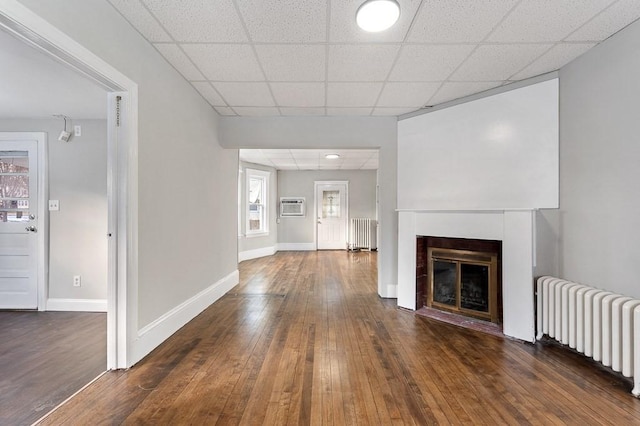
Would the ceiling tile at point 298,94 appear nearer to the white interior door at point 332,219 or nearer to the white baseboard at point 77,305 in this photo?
the white baseboard at point 77,305

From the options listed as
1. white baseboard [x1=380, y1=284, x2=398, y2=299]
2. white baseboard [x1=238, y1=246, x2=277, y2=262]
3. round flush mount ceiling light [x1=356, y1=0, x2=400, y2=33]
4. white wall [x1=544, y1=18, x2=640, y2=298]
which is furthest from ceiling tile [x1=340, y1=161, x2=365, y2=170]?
round flush mount ceiling light [x1=356, y1=0, x2=400, y2=33]

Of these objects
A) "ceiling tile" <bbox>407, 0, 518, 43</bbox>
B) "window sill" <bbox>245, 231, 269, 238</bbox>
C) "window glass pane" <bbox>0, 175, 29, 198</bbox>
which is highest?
"ceiling tile" <bbox>407, 0, 518, 43</bbox>

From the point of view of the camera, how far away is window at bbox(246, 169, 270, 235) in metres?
7.51

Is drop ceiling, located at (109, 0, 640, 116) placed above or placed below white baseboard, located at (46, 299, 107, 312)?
above

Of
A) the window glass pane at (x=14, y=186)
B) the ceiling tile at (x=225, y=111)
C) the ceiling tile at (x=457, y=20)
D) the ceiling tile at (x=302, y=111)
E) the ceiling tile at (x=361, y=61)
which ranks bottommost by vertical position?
the window glass pane at (x=14, y=186)

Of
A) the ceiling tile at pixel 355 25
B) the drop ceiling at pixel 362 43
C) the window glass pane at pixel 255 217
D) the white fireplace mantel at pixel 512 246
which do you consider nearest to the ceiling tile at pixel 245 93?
the drop ceiling at pixel 362 43

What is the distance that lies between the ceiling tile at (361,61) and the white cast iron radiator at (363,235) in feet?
19.5

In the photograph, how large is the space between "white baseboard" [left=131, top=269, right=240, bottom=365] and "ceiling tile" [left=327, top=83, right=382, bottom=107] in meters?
2.70

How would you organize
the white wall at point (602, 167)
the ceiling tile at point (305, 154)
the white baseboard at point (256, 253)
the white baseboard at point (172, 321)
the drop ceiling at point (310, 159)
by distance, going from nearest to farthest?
1. the white wall at point (602, 167)
2. the white baseboard at point (172, 321)
3. the ceiling tile at point (305, 154)
4. the drop ceiling at point (310, 159)
5. the white baseboard at point (256, 253)

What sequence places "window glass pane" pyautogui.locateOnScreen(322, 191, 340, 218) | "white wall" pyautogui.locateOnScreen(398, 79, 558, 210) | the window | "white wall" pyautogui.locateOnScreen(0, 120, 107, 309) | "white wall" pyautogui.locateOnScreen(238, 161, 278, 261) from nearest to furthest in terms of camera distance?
"white wall" pyautogui.locateOnScreen(398, 79, 558, 210)
"white wall" pyautogui.locateOnScreen(0, 120, 107, 309)
"white wall" pyautogui.locateOnScreen(238, 161, 278, 261)
the window
"window glass pane" pyautogui.locateOnScreen(322, 191, 340, 218)

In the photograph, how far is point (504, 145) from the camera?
9.70ft

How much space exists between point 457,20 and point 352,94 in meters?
1.33

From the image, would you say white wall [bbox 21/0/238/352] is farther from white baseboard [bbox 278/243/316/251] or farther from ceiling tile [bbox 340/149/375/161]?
white baseboard [bbox 278/243/316/251]

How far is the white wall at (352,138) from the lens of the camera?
12.6 ft
